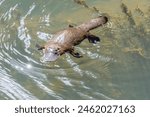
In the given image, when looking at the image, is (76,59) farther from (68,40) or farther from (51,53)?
(51,53)

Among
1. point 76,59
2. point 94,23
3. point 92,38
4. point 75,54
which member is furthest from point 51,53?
point 94,23

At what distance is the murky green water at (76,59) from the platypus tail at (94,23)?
0.08 meters

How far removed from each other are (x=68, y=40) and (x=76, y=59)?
26cm

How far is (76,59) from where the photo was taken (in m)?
5.39

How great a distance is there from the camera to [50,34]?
19.0 feet

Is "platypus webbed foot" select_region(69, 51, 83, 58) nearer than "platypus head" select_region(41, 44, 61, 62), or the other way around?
"platypus head" select_region(41, 44, 61, 62)

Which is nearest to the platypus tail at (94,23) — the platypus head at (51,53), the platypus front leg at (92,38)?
the platypus front leg at (92,38)

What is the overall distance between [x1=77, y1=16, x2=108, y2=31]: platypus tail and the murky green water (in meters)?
0.08

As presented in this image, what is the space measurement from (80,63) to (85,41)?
1.27 feet

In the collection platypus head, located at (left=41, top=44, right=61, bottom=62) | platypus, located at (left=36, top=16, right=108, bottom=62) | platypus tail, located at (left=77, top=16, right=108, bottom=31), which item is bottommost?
platypus head, located at (left=41, top=44, right=61, bottom=62)

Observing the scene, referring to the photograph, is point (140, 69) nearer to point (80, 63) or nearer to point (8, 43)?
point (80, 63)

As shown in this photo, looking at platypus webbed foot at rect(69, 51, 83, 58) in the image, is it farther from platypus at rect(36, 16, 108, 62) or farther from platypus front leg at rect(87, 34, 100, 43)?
platypus front leg at rect(87, 34, 100, 43)

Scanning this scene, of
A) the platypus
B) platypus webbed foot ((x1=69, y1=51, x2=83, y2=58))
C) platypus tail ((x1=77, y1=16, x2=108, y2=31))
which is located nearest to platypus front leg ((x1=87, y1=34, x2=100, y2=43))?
the platypus

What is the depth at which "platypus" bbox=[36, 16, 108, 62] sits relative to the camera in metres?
5.12
